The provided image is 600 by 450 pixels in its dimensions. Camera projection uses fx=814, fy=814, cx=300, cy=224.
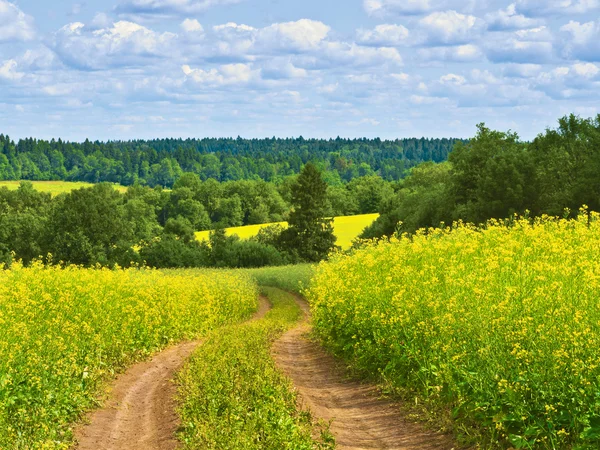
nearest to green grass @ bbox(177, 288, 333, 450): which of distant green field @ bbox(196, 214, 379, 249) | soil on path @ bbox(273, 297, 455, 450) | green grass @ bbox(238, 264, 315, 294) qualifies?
soil on path @ bbox(273, 297, 455, 450)

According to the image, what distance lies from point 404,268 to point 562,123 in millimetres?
64838

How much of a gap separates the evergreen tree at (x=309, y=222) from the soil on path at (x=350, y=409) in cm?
7249

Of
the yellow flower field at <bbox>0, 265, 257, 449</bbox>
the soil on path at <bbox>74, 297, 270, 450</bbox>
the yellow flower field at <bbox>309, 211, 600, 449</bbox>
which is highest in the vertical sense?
the yellow flower field at <bbox>309, 211, 600, 449</bbox>

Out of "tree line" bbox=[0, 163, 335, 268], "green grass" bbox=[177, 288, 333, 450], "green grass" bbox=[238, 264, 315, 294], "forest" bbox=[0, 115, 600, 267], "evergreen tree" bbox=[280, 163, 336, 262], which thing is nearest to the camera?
"green grass" bbox=[177, 288, 333, 450]

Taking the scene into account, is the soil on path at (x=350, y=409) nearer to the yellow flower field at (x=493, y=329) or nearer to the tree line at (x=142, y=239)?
the yellow flower field at (x=493, y=329)

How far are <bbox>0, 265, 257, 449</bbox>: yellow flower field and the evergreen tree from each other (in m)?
63.5

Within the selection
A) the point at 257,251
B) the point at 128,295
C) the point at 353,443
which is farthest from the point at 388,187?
the point at 353,443

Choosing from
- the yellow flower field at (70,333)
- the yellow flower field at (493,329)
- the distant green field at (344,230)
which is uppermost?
the yellow flower field at (493,329)

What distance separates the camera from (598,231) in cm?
1678

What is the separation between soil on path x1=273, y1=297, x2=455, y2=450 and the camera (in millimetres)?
11625

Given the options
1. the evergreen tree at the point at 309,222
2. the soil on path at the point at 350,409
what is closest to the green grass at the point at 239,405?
the soil on path at the point at 350,409

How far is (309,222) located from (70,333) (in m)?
77.6

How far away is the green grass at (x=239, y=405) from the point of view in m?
10.4

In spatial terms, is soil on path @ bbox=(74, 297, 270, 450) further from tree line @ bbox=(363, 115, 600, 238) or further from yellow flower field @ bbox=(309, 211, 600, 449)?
tree line @ bbox=(363, 115, 600, 238)
